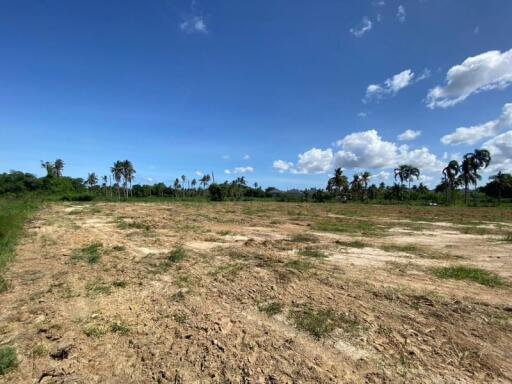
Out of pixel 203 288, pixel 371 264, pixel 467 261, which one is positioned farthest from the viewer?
pixel 467 261

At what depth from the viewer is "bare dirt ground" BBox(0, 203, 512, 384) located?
3266 millimetres

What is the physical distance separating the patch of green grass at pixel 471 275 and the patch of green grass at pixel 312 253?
9.42 feet

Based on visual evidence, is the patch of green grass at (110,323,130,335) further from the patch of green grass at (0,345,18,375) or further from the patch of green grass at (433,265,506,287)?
the patch of green grass at (433,265,506,287)

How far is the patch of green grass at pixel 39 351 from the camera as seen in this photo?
3531 millimetres

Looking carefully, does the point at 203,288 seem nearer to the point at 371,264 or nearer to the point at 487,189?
the point at 371,264

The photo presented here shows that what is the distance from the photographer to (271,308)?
4.84 meters

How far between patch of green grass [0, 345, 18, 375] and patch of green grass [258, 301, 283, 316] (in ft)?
10.4

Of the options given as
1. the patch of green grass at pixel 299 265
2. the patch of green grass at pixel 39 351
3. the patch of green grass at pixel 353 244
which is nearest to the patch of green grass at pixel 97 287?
the patch of green grass at pixel 39 351

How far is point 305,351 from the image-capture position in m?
3.59

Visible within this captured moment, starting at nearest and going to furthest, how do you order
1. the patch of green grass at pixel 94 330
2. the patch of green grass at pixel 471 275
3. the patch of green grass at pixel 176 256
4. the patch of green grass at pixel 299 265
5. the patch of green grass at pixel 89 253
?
the patch of green grass at pixel 94 330
the patch of green grass at pixel 471 275
the patch of green grass at pixel 299 265
the patch of green grass at pixel 176 256
the patch of green grass at pixel 89 253

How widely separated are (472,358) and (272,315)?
2547mm

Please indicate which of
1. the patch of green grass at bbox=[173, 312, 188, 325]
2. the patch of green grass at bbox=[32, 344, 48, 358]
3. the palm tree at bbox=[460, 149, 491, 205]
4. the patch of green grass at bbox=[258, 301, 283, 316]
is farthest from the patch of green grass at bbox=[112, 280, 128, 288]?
the palm tree at bbox=[460, 149, 491, 205]

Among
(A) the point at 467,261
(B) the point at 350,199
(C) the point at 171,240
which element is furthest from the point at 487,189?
(C) the point at 171,240

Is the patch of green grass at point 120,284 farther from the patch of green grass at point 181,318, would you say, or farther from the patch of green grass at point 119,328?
the patch of green grass at point 181,318
